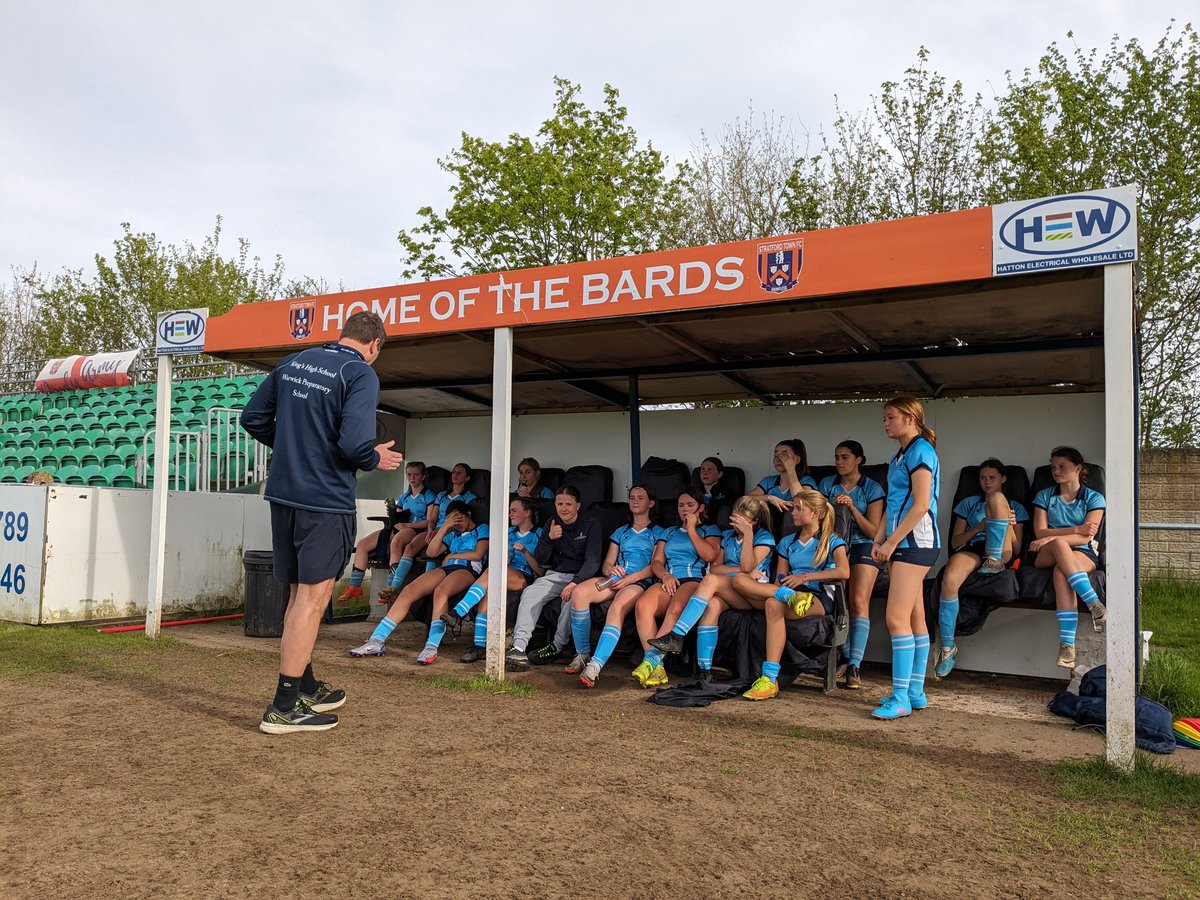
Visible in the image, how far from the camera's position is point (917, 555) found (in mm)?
4691

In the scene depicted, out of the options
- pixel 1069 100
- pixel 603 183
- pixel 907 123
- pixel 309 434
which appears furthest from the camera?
pixel 603 183

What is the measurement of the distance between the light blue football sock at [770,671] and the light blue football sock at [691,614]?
467 millimetres

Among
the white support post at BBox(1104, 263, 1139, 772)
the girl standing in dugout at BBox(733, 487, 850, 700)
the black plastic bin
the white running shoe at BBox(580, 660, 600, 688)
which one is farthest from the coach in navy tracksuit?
the black plastic bin

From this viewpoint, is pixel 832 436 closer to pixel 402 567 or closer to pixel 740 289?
pixel 740 289

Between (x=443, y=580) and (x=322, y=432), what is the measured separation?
2569 millimetres

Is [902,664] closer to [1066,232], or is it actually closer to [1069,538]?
[1069,538]

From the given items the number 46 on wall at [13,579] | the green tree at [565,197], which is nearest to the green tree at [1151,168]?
the green tree at [565,197]

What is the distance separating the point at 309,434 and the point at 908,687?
131 inches

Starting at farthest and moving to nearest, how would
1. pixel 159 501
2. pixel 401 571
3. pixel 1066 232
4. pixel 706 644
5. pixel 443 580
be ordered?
pixel 401 571 → pixel 159 501 → pixel 443 580 → pixel 706 644 → pixel 1066 232

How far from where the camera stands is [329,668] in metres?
5.84

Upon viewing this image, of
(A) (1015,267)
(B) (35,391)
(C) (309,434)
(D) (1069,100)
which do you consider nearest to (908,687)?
(A) (1015,267)

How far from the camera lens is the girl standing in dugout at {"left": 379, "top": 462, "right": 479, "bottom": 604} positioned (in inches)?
289

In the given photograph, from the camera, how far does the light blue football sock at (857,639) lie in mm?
5504

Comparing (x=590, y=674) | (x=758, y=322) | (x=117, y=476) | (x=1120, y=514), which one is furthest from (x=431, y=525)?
(x=117, y=476)
